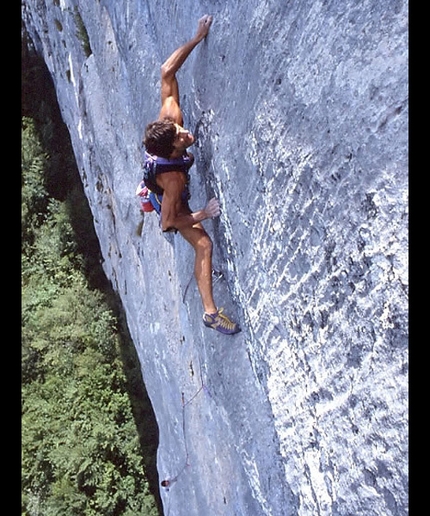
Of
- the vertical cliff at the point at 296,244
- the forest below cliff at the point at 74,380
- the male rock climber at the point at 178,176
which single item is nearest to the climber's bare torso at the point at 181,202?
the male rock climber at the point at 178,176

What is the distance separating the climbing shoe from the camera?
4.41 m

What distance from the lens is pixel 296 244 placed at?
3.11m

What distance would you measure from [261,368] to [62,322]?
7357mm

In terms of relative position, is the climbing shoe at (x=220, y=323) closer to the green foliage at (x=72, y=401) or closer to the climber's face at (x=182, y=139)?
the climber's face at (x=182, y=139)

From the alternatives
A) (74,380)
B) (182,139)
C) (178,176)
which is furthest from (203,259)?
(74,380)

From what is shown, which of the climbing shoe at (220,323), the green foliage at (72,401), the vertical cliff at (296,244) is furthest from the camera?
the green foliage at (72,401)

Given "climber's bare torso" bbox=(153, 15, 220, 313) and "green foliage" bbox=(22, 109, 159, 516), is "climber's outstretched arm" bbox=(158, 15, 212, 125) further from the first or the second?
"green foliage" bbox=(22, 109, 159, 516)

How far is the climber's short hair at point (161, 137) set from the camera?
4.02m

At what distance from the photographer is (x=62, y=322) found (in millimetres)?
10492

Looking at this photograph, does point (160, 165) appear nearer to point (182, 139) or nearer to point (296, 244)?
point (182, 139)

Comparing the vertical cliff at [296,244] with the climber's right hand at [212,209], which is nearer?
the vertical cliff at [296,244]

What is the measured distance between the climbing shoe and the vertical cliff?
0.09m

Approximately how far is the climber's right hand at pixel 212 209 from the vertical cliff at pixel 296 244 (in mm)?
64
